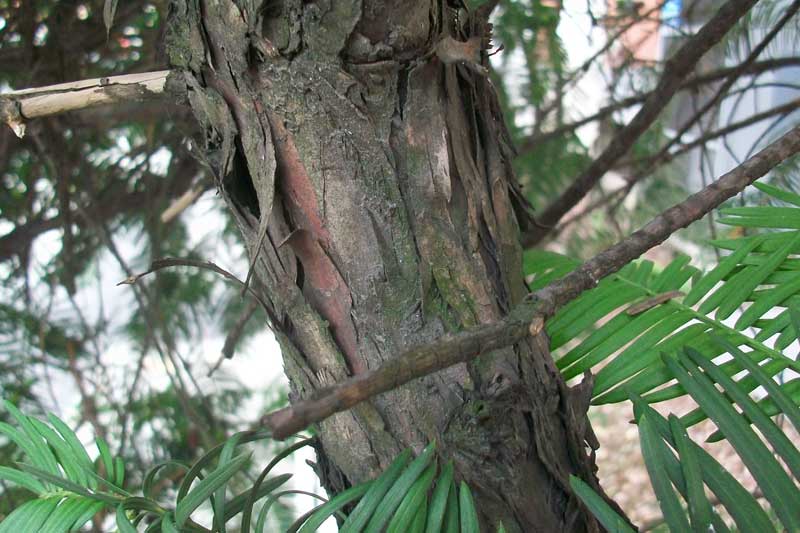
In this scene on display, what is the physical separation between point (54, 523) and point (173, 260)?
139mm

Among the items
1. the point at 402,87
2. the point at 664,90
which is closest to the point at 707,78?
the point at 664,90

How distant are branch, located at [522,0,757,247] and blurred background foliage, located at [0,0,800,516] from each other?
0.13 meters

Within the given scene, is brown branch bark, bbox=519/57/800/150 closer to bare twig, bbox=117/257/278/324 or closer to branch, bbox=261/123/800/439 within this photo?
branch, bbox=261/123/800/439

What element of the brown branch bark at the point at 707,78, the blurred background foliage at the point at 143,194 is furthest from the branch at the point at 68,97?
the brown branch bark at the point at 707,78

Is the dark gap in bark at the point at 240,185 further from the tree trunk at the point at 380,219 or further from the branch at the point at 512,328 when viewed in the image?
the branch at the point at 512,328

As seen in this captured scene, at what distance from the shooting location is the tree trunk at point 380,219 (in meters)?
0.33

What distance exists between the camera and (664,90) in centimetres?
58

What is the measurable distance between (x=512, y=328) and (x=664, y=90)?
39 centimetres

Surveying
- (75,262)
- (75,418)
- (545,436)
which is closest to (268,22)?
(545,436)

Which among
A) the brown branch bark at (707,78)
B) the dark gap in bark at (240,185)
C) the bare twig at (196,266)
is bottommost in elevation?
the bare twig at (196,266)

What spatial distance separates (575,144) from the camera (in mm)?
1029

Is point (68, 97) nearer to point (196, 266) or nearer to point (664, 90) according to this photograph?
point (196, 266)

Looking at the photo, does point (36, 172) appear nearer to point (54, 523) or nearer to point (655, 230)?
point (54, 523)

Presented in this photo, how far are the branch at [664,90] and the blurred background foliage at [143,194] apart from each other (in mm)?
127
